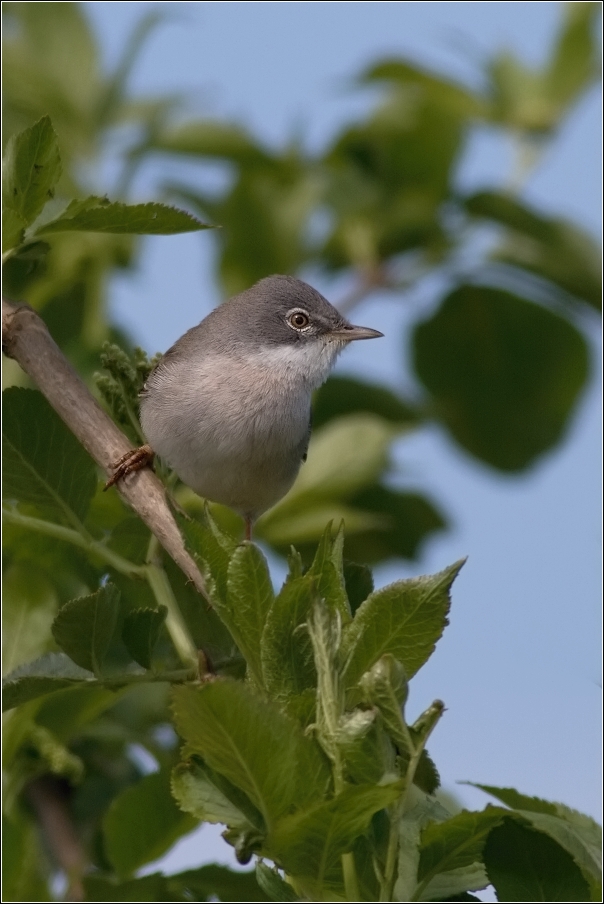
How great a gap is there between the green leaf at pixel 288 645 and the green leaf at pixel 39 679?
59 cm

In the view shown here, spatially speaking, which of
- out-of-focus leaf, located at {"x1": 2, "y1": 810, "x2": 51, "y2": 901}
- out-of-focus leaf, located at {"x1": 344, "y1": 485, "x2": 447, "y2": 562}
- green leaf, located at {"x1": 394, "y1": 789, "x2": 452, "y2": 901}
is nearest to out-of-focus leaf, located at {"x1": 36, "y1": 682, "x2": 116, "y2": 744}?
out-of-focus leaf, located at {"x1": 2, "y1": 810, "x2": 51, "y2": 901}

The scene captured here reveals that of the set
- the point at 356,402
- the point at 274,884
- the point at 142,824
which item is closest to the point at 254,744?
the point at 274,884

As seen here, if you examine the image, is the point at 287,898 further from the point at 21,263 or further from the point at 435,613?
the point at 21,263

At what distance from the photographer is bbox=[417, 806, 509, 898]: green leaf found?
174 cm

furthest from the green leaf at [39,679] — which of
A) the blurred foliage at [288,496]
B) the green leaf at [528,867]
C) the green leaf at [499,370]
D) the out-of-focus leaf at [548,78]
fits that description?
the out-of-focus leaf at [548,78]

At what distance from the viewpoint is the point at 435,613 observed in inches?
72.3

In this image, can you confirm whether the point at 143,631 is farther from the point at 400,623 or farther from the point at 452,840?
the point at 452,840

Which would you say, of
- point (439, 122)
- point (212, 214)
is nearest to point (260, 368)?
point (212, 214)

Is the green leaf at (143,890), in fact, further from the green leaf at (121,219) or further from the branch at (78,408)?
the green leaf at (121,219)

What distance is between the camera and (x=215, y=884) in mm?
2535

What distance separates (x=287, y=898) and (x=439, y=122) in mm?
4360

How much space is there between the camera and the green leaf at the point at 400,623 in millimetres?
1818

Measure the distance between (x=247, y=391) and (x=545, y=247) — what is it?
164 centimetres

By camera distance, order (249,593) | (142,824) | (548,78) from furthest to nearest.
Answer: (548,78)
(142,824)
(249,593)
